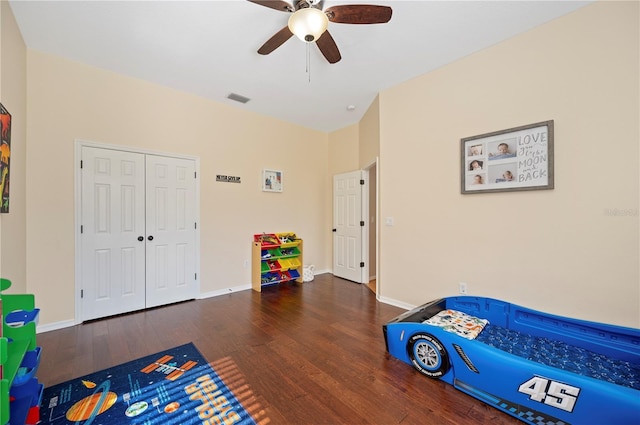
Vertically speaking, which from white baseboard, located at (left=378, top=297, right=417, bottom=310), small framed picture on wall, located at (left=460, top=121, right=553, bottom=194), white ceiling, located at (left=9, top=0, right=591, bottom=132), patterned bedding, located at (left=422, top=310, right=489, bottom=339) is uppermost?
white ceiling, located at (left=9, top=0, right=591, bottom=132)

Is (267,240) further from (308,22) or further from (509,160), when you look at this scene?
(509,160)

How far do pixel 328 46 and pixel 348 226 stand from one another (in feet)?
10.4

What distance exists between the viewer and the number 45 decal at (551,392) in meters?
1.43

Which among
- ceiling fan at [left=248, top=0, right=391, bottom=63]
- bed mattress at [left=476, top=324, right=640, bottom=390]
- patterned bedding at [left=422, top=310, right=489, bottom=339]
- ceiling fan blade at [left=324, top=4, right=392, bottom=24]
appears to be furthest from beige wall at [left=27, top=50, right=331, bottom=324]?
bed mattress at [left=476, top=324, right=640, bottom=390]

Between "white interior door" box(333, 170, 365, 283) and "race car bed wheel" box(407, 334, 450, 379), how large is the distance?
8.52 ft

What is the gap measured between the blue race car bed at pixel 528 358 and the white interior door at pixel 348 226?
7.15 ft

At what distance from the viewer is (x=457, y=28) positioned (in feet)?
8.09

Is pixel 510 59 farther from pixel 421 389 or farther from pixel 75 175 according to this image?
pixel 75 175

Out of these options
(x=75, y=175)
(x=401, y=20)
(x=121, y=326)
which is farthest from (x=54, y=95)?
(x=401, y=20)

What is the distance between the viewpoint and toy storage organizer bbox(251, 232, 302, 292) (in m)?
4.30

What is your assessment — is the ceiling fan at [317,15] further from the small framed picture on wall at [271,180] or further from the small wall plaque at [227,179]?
the small framed picture on wall at [271,180]

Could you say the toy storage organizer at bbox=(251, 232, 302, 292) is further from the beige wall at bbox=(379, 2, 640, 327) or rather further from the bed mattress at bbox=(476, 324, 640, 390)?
the bed mattress at bbox=(476, 324, 640, 390)

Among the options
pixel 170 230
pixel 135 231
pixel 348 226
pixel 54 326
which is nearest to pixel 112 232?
pixel 135 231

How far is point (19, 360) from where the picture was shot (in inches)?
52.0
